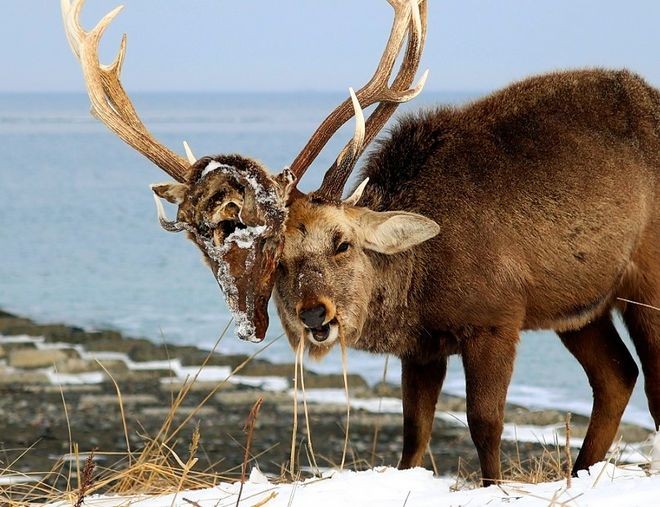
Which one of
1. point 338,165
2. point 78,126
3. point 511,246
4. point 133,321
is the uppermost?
point 338,165

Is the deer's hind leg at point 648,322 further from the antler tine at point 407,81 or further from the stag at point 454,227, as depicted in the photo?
the antler tine at point 407,81

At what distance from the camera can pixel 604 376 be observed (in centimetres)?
729

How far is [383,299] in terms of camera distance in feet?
20.4

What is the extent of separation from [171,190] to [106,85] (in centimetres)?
90

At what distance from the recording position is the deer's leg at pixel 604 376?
729 cm

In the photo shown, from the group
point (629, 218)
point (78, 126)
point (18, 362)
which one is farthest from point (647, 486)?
point (78, 126)

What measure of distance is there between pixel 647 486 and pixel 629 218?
256 cm

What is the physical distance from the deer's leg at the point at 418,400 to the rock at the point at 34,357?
1037 cm

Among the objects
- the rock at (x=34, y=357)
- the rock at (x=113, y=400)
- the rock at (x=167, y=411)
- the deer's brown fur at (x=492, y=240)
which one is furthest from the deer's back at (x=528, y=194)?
the rock at (x=34, y=357)

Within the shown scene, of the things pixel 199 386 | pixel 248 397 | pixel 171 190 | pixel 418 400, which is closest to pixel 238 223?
pixel 171 190

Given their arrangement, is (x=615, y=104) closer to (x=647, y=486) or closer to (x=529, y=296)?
(x=529, y=296)

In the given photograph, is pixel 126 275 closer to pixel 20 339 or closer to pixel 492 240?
pixel 20 339

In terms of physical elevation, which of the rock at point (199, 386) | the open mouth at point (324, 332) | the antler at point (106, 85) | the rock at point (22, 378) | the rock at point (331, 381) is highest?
the antler at point (106, 85)

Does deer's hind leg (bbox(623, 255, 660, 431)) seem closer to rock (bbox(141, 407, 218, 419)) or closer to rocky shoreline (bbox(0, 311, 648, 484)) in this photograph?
rocky shoreline (bbox(0, 311, 648, 484))
